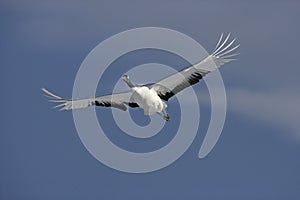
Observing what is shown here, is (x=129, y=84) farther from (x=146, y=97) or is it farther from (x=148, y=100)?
(x=148, y=100)

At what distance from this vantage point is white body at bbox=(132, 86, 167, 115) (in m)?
30.1

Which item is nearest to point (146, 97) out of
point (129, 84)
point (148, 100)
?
point (148, 100)

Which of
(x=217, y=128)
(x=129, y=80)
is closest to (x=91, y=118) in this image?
(x=129, y=80)

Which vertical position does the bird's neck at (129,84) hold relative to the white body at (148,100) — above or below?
above

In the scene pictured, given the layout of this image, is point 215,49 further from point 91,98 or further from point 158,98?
point 91,98

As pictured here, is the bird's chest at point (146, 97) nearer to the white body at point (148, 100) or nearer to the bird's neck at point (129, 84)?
the white body at point (148, 100)

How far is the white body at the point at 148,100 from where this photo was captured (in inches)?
1187

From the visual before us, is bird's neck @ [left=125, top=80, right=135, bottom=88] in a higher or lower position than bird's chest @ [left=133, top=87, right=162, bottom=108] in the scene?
higher

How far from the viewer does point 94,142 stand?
3225cm

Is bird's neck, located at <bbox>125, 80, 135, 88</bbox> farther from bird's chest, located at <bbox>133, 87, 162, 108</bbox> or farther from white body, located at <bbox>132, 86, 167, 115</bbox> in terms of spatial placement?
bird's chest, located at <bbox>133, 87, 162, 108</bbox>

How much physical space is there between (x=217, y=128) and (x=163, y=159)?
7.77 feet

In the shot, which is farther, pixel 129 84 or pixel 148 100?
pixel 129 84

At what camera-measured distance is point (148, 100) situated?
30.3m

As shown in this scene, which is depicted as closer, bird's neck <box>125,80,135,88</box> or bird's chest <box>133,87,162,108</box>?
bird's chest <box>133,87,162,108</box>
